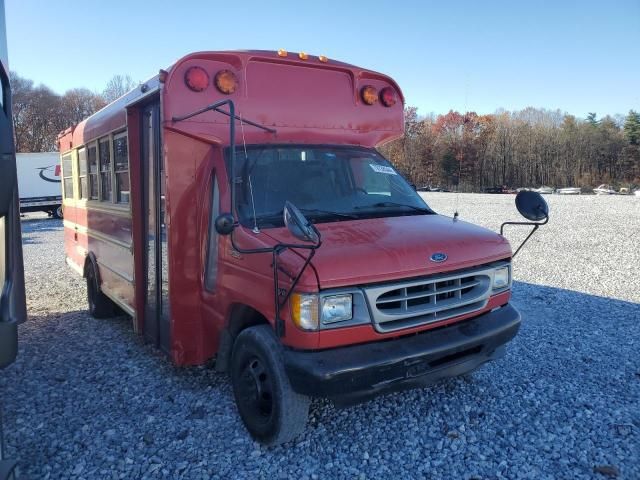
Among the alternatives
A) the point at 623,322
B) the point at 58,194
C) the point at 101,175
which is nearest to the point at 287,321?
the point at 101,175

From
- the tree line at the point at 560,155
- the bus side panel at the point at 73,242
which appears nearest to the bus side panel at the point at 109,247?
the bus side panel at the point at 73,242

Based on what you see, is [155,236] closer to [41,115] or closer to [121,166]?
[121,166]

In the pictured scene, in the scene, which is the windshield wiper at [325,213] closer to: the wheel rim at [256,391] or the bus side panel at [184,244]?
the bus side panel at [184,244]

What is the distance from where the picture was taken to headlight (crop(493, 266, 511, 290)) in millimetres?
3875

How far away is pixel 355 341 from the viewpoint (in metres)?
3.21

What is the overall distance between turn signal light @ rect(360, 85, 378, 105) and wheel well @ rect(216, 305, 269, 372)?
7.93 ft

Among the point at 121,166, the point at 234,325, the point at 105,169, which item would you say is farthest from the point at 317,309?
the point at 105,169

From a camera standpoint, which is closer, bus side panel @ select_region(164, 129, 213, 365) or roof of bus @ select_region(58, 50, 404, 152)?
roof of bus @ select_region(58, 50, 404, 152)

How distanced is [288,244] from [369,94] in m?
2.45

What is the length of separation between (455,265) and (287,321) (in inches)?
48.2

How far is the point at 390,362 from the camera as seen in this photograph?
10.4 feet

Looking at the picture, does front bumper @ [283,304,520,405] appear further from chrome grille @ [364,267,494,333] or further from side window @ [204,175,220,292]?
side window @ [204,175,220,292]

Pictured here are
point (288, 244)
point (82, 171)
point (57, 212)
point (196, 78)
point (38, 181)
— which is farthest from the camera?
point (57, 212)

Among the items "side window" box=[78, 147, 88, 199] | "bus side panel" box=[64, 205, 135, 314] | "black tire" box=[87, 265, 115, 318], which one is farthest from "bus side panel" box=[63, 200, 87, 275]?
"side window" box=[78, 147, 88, 199]
